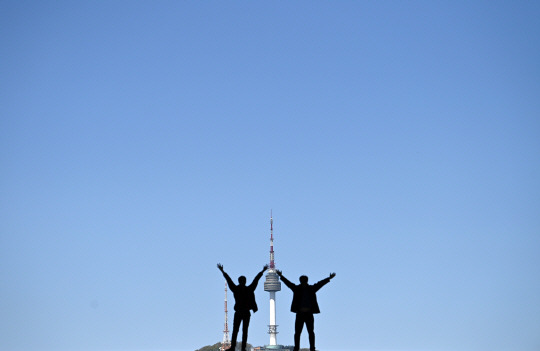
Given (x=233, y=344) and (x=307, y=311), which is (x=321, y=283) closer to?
(x=307, y=311)

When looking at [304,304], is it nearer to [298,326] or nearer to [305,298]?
[305,298]

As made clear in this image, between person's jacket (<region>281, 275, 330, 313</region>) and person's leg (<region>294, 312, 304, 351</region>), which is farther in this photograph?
person's leg (<region>294, 312, 304, 351</region>)

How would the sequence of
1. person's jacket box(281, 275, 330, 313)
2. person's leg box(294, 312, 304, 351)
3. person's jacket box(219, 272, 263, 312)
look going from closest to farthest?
person's jacket box(281, 275, 330, 313)
person's leg box(294, 312, 304, 351)
person's jacket box(219, 272, 263, 312)

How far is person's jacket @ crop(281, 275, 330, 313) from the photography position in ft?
118

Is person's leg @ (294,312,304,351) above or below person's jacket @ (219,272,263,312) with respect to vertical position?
below

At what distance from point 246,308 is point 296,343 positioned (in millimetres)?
2409

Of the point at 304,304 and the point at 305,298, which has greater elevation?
the point at 305,298

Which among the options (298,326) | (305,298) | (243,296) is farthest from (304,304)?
(243,296)

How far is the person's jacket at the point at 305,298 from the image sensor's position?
36.0 meters

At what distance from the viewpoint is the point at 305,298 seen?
36.1 m

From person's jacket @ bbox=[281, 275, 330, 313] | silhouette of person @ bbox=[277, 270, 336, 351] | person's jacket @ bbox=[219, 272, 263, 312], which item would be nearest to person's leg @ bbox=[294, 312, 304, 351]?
silhouette of person @ bbox=[277, 270, 336, 351]

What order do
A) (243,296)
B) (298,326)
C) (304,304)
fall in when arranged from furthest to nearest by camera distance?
(243,296)
(298,326)
(304,304)

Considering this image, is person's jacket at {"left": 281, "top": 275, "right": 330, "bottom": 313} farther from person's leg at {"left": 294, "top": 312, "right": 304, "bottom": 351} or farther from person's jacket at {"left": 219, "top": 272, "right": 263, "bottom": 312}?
person's jacket at {"left": 219, "top": 272, "right": 263, "bottom": 312}

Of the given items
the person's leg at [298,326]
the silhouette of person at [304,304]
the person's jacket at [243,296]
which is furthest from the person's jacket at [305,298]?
the person's jacket at [243,296]
